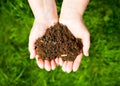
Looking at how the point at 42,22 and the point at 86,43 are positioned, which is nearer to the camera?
the point at 86,43

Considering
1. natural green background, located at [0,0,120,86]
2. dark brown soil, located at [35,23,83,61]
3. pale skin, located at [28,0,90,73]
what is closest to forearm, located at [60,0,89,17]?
pale skin, located at [28,0,90,73]

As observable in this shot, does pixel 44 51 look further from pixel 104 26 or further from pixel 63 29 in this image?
pixel 104 26

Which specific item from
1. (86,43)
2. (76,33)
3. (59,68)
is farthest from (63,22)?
(59,68)

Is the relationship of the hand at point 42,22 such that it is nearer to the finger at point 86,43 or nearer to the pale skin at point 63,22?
the pale skin at point 63,22

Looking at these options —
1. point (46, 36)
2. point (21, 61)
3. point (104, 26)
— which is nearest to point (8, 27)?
point (21, 61)

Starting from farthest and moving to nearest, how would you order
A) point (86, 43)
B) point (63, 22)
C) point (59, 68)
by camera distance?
point (59, 68) < point (63, 22) < point (86, 43)

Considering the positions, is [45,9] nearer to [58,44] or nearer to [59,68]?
[58,44]

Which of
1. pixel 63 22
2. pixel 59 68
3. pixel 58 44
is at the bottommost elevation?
pixel 59 68

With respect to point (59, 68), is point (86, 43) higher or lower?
higher
